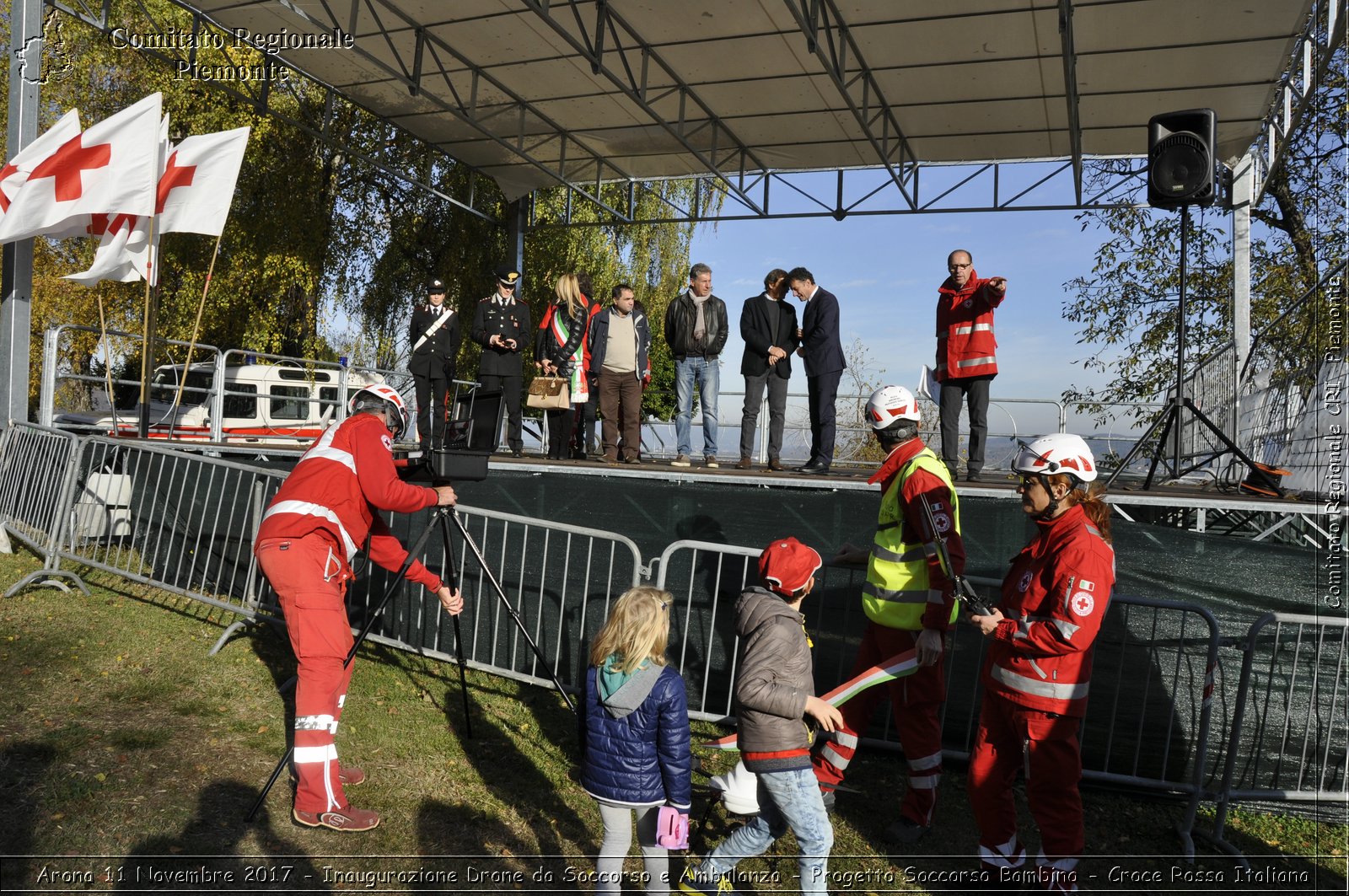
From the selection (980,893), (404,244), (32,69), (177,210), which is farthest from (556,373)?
(404,244)

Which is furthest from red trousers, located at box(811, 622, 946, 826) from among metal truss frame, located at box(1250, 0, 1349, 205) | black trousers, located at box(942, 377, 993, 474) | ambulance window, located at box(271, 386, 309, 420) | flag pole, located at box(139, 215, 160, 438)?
ambulance window, located at box(271, 386, 309, 420)

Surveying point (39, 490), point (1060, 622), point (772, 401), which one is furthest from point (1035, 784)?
point (39, 490)

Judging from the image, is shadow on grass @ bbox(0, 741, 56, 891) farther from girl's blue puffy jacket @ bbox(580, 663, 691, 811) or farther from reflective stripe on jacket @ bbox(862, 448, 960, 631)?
reflective stripe on jacket @ bbox(862, 448, 960, 631)

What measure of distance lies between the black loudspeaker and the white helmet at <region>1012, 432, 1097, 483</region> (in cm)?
424

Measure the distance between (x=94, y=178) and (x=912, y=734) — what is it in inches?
320

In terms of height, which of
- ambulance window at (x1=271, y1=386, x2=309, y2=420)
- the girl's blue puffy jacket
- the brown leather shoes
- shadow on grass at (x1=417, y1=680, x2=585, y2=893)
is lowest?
shadow on grass at (x1=417, y1=680, x2=585, y2=893)

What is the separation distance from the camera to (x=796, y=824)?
345cm

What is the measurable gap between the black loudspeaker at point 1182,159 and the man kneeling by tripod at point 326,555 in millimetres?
5905

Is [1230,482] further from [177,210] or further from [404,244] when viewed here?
[404,244]

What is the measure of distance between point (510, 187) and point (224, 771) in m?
13.6

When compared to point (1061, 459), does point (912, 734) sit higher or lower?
lower

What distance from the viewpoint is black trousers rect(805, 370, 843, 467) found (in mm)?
8492

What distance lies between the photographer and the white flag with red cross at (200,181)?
8664mm

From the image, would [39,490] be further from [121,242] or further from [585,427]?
[585,427]
